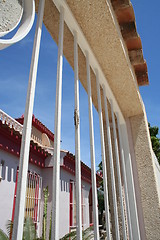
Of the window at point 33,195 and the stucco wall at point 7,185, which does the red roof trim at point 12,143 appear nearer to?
the stucco wall at point 7,185

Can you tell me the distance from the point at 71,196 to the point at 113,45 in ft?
17.4

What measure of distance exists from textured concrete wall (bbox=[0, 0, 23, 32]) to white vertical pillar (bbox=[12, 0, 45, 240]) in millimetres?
116

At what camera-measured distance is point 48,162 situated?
481cm

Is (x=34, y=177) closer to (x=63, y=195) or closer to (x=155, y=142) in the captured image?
(x=63, y=195)

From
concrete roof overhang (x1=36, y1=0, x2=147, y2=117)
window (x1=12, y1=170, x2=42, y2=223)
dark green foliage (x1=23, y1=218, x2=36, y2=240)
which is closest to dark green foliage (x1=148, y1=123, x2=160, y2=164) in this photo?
window (x1=12, y1=170, x2=42, y2=223)

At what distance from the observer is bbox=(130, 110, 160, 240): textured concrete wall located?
1660 millimetres

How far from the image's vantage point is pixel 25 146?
0.58 m

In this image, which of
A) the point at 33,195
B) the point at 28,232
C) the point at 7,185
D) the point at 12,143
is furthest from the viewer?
the point at 33,195

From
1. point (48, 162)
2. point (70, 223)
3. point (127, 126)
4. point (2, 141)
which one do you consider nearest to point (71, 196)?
point (70, 223)

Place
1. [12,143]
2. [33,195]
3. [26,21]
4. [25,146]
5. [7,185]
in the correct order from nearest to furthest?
[25,146] < [26,21] < [7,185] < [12,143] < [33,195]

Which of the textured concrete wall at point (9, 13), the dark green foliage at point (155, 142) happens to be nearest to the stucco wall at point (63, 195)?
the textured concrete wall at point (9, 13)

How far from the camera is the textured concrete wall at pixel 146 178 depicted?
1660 millimetres

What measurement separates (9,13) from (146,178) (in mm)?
1676

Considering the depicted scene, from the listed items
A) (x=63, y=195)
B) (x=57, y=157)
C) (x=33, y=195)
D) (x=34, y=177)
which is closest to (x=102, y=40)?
(x=57, y=157)
